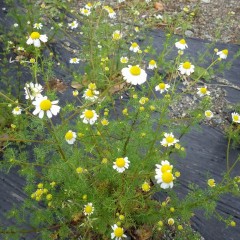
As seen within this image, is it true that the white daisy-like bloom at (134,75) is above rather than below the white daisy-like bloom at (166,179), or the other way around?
above

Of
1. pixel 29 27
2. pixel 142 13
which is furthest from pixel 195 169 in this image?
pixel 142 13

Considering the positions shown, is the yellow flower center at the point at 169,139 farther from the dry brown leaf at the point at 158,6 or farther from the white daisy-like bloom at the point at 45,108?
the dry brown leaf at the point at 158,6

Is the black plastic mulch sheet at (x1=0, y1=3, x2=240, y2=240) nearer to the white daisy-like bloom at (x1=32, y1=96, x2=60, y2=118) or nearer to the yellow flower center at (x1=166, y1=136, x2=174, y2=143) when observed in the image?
the yellow flower center at (x1=166, y1=136, x2=174, y2=143)

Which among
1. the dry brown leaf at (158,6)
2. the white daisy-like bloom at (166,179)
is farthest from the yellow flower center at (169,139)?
the dry brown leaf at (158,6)

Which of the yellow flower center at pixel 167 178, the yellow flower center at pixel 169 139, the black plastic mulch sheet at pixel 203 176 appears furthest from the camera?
the black plastic mulch sheet at pixel 203 176

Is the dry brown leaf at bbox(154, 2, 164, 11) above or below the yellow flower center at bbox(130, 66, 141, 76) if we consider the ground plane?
below

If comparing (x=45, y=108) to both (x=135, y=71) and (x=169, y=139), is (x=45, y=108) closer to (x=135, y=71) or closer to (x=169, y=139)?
(x=135, y=71)

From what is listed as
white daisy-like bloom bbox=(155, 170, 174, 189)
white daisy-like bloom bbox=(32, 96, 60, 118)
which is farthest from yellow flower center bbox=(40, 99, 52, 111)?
white daisy-like bloom bbox=(155, 170, 174, 189)

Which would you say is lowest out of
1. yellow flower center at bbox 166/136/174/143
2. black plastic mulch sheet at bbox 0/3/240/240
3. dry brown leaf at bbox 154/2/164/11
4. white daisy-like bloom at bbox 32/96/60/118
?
black plastic mulch sheet at bbox 0/3/240/240

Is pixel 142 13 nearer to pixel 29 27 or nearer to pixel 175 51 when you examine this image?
pixel 175 51

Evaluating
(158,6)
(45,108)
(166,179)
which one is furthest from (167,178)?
(158,6)

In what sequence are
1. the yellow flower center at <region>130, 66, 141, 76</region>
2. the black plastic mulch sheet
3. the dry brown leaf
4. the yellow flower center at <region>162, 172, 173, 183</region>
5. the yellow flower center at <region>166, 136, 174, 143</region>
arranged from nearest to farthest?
the yellow flower center at <region>162, 172, 173, 183</region>, the yellow flower center at <region>130, 66, 141, 76</region>, the yellow flower center at <region>166, 136, 174, 143</region>, the black plastic mulch sheet, the dry brown leaf
